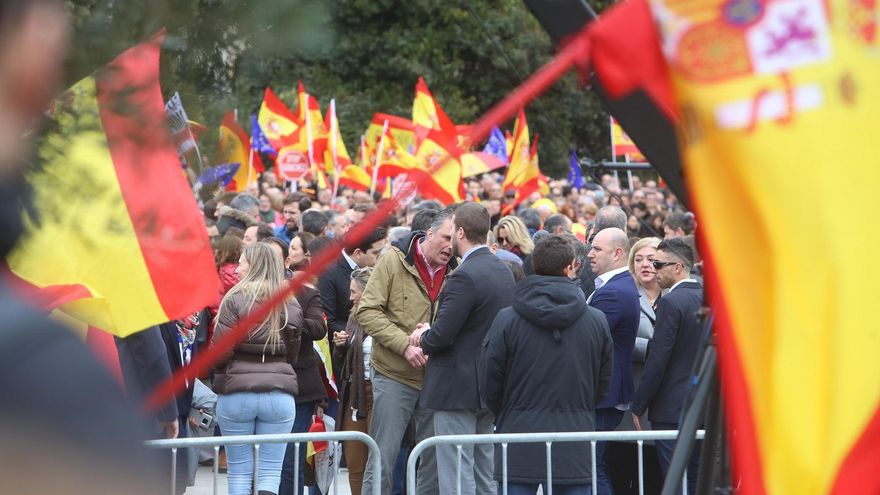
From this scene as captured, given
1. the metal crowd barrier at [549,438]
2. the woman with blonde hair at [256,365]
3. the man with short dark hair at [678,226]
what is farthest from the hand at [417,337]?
the man with short dark hair at [678,226]

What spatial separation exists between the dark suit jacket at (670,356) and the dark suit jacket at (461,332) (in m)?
0.92

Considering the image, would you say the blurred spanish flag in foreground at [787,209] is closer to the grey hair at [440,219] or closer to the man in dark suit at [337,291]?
the grey hair at [440,219]

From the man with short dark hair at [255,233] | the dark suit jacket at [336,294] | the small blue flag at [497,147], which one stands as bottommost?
the dark suit jacket at [336,294]

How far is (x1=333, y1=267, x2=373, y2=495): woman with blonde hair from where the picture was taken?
7.98 metres

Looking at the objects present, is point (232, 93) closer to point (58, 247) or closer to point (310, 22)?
point (310, 22)

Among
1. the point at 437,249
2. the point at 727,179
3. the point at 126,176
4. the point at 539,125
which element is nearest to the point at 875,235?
the point at 727,179

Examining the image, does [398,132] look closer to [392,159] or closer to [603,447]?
[392,159]

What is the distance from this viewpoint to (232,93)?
2.00 m

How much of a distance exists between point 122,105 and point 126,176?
23 centimetres

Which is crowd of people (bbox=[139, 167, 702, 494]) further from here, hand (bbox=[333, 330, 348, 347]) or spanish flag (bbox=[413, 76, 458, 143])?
spanish flag (bbox=[413, 76, 458, 143])

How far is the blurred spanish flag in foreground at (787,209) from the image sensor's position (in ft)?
8.39

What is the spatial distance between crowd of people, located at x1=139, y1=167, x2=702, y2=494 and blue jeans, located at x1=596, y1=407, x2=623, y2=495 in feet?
0.04

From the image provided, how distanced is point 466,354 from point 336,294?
1.93 meters

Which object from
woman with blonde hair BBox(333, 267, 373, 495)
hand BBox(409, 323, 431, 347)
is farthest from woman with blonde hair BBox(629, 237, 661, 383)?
woman with blonde hair BBox(333, 267, 373, 495)
